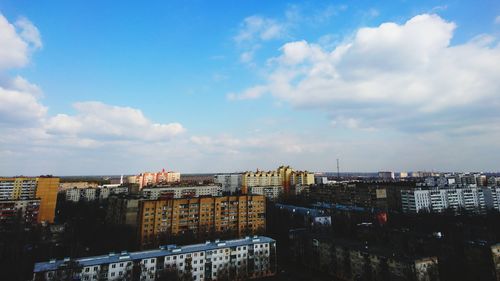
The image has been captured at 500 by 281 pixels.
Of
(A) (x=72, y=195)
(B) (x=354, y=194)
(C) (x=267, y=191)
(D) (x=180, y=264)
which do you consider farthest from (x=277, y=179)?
(D) (x=180, y=264)

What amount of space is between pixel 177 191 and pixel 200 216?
23.6m

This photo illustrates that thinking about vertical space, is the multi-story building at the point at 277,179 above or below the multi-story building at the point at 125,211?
above

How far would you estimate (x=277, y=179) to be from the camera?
70500mm

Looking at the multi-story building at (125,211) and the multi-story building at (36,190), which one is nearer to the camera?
the multi-story building at (125,211)

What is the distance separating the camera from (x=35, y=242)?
92.8ft

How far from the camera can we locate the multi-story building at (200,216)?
28391 millimetres

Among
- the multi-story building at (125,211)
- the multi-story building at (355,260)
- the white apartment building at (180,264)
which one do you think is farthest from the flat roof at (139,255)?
the multi-story building at (125,211)

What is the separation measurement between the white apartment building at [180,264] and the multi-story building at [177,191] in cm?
2926

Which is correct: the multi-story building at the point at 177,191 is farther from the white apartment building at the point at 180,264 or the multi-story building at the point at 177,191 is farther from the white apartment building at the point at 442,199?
the white apartment building at the point at 442,199

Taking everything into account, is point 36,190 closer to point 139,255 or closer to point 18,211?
point 18,211

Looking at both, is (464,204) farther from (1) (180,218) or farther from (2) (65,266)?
(2) (65,266)

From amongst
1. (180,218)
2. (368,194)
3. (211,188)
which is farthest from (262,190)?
(180,218)

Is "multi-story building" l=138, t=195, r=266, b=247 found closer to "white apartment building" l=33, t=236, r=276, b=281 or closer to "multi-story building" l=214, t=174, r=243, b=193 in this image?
"white apartment building" l=33, t=236, r=276, b=281

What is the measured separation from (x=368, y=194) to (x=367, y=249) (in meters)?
29.6
